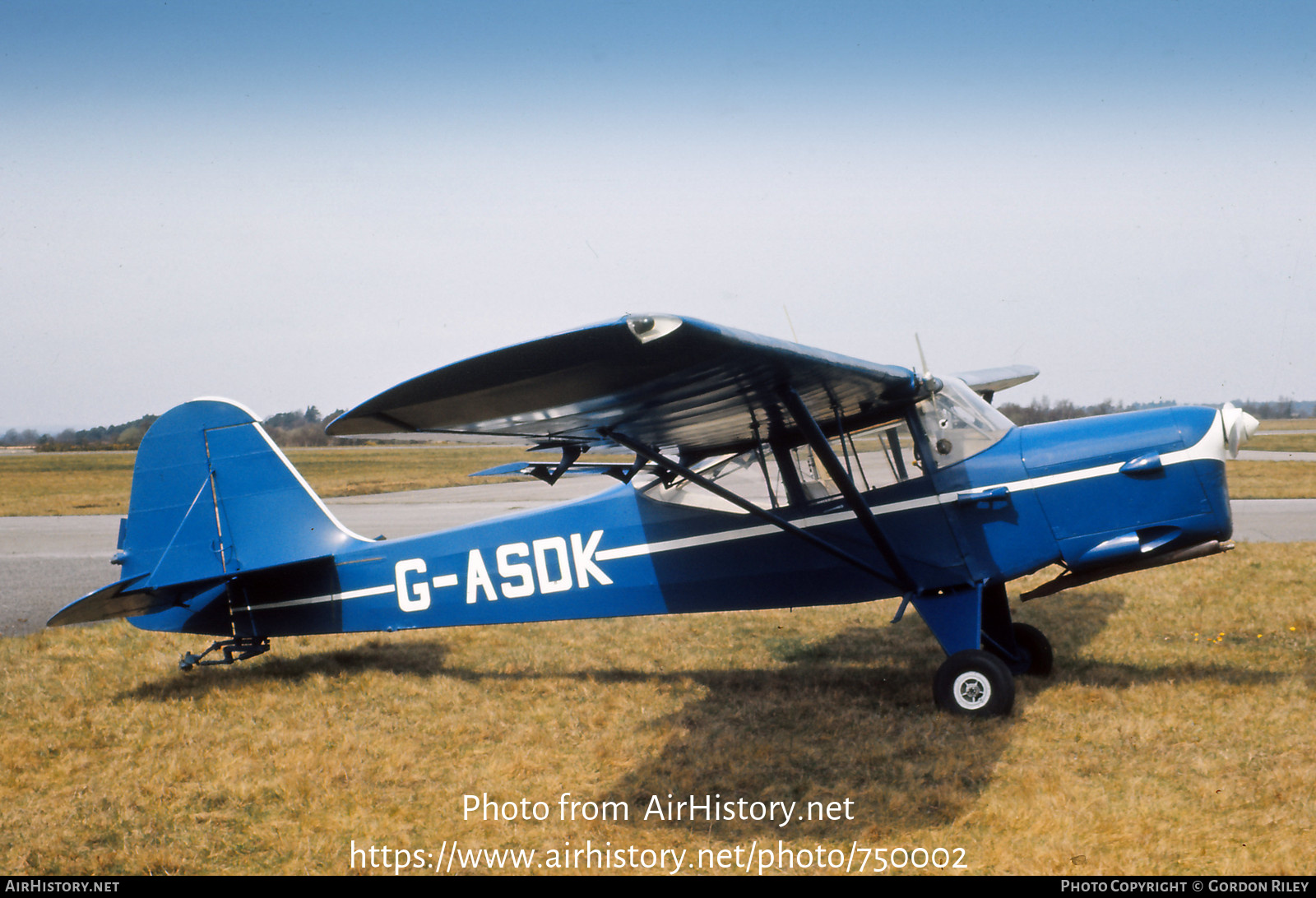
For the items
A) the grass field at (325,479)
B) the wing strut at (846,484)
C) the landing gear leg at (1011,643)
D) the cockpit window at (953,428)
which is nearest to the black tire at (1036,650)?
the landing gear leg at (1011,643)

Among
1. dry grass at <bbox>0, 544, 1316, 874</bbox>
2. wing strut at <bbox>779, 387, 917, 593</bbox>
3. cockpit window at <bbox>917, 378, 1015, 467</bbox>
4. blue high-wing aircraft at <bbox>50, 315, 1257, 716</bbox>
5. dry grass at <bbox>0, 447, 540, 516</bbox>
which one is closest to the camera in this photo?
dry grass at <bbox>0, 544, 1316, 874</bbox>

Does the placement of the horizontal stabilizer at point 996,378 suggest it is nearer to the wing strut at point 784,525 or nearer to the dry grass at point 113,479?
the wing strut at point 784,525

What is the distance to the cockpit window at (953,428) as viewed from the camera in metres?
5.71

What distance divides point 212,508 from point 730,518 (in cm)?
426

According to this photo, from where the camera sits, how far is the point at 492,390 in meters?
3.54

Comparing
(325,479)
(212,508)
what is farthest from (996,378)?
(325,479)

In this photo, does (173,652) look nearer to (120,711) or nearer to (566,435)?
(120,711)

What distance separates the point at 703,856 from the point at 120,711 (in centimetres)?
487

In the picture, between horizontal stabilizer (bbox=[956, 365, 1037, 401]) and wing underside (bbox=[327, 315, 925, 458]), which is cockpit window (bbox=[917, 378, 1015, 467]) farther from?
horizontal stabilizer (bbox=[956, 365, 1037, 401])

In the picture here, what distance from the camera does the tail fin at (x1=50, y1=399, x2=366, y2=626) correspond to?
21.5ft

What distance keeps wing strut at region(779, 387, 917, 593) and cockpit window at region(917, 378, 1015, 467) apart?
0.67 meters

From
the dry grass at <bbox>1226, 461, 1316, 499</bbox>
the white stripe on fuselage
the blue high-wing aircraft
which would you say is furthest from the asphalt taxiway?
the white stripe on fuselage

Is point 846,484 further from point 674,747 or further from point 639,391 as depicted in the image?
point 674,747

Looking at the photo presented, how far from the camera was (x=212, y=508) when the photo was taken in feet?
21.9
